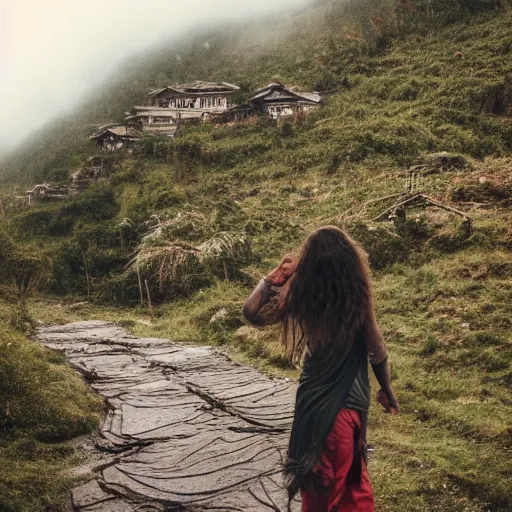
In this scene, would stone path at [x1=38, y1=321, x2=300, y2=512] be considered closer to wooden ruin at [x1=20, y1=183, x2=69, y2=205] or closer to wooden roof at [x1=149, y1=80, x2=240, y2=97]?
wooden ruin at [x1=20, y1=183, x2=69, y2=205]

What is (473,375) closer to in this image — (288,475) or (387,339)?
(387,339)

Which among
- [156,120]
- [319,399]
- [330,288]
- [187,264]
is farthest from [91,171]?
[319,399]

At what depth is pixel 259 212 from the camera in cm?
1628

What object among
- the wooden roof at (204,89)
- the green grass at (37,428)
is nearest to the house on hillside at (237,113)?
the wooden roof at (204,89)

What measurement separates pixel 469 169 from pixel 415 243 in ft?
18.2

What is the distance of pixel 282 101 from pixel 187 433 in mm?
26240

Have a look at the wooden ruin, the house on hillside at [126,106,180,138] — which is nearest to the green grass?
the wooden ruin

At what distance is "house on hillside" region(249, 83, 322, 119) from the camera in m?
28.3

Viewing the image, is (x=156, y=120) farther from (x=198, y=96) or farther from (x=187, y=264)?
(x=187, y=264)

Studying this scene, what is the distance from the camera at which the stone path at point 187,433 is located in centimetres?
374

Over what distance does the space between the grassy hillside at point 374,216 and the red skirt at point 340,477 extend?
1.02m

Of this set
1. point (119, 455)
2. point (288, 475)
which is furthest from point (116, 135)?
point (288, 475)

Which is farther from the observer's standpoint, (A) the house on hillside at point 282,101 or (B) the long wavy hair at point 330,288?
(A) the house on hillside at point 282,101

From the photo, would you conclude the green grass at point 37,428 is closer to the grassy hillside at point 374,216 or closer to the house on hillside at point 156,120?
the grassy hillside at point 374,216
